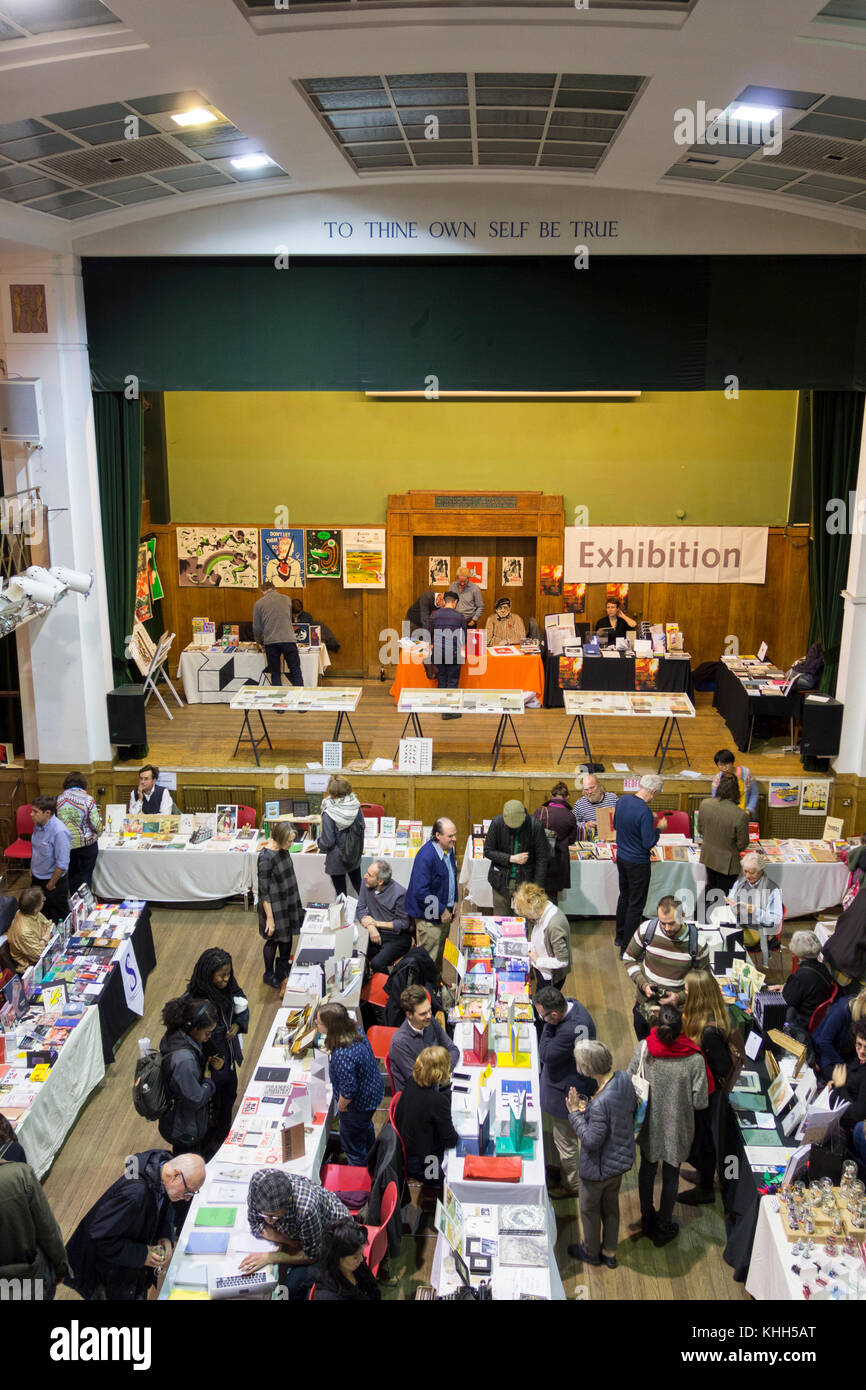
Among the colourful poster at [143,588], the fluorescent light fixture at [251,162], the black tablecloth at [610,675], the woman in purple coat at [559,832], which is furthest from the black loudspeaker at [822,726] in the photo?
the colourful poster at [143,588]

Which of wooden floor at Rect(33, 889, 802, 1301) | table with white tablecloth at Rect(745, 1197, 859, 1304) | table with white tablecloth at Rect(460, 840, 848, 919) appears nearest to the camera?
table with white tablecloth at Rect(745, 1197, 859, 1304)

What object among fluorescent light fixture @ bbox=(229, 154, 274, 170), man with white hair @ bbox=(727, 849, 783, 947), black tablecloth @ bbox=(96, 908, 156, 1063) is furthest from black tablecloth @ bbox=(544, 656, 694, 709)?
fluorescent light fixture @ bbox=(229, 154, 274, 170)

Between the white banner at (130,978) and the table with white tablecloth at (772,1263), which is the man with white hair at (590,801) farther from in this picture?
the table with white tablecloth at (772,1263)

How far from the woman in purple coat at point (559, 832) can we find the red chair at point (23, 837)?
172 inches

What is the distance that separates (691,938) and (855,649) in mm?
3759

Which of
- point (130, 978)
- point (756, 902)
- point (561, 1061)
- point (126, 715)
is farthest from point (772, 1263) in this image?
point (126, 715)

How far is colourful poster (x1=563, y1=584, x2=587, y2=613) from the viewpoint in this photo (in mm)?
13992

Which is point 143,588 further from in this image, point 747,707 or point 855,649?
point 855,649

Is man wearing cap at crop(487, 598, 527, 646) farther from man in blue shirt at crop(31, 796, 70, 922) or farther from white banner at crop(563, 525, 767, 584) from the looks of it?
man in blue shirt at crop(31, 796, 70, 922)

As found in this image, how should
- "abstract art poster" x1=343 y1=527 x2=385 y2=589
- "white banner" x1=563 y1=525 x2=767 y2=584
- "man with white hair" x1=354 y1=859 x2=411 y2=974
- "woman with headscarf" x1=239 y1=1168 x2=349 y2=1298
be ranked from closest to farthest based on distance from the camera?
"woman with headscarf" x1=239 y1=1168 x2=349 y2=1298 < "man with white hair" x1=354 y1=859 x2=411 y2=974 < "white banner" x1=563 y1=525 x2=767 y2=584 < "abstract art poster" x1=343 y1=527 x2=385 y2=589

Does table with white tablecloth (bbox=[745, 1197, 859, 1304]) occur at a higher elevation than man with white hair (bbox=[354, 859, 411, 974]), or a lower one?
lower

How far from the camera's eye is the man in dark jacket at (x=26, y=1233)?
4637 mm

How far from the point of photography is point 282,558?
14305 millimetres

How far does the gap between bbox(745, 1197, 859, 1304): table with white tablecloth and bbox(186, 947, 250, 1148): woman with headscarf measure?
8.83 ft
